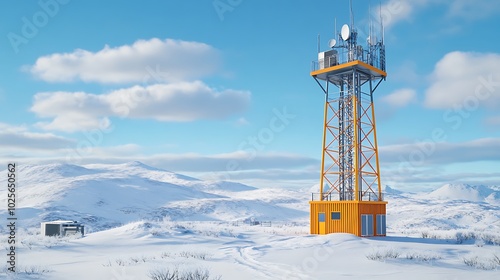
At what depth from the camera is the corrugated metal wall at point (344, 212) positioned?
A: 3023cm

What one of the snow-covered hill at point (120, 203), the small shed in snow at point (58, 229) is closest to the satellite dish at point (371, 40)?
the small shed in snow at point (58, 229)

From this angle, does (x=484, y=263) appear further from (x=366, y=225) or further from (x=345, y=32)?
(x=345, y=32)

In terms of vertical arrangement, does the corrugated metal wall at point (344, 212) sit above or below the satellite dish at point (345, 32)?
below

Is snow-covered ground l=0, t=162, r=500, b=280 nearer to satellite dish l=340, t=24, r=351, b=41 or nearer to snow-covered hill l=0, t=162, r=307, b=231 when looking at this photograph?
snow-covered hill l=0, t=162, r=307, b=231

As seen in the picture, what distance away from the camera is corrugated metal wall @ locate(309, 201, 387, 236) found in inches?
1190

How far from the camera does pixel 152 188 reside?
10662cm

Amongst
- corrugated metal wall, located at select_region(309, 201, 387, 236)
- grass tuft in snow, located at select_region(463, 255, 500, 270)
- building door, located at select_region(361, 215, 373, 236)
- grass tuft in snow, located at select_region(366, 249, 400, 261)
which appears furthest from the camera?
building door, located at select_region(361, 215, 373, 236)

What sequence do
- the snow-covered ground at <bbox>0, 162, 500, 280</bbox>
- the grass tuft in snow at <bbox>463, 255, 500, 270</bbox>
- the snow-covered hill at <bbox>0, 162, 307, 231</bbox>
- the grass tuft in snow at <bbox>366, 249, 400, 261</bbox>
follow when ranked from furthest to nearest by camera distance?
the snow-covered hill at <bbox>0, 162, 307, 231</bbox>, the grass tuft in snow at <bbox>366, 249, 400, 261</bbox>, the grass tuft in snow at <bbox>463, 255, 500, 270</bbox>, the snow-covered ground at <bbox>0, 162, 500, 280</bbox>

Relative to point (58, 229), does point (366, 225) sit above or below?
above

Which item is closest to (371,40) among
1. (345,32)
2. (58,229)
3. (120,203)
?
(345,32)

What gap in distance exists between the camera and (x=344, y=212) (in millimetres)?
30812

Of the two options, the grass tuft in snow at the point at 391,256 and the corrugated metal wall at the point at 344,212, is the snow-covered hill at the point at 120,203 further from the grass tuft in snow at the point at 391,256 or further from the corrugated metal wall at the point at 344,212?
the grass tuft in snow at the point at 391,256

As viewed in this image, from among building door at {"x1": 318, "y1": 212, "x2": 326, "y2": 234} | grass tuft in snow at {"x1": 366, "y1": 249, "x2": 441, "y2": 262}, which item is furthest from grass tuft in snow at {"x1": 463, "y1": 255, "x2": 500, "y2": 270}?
building door at {"x1": 318, "y1": 212, "x2": 326, "y2": 234}

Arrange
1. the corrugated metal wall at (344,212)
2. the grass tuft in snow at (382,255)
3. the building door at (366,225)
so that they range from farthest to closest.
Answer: the building door at (366,225)
the corrugated metal wall at (344,212)
the grass tuft in snow at (382,255)
